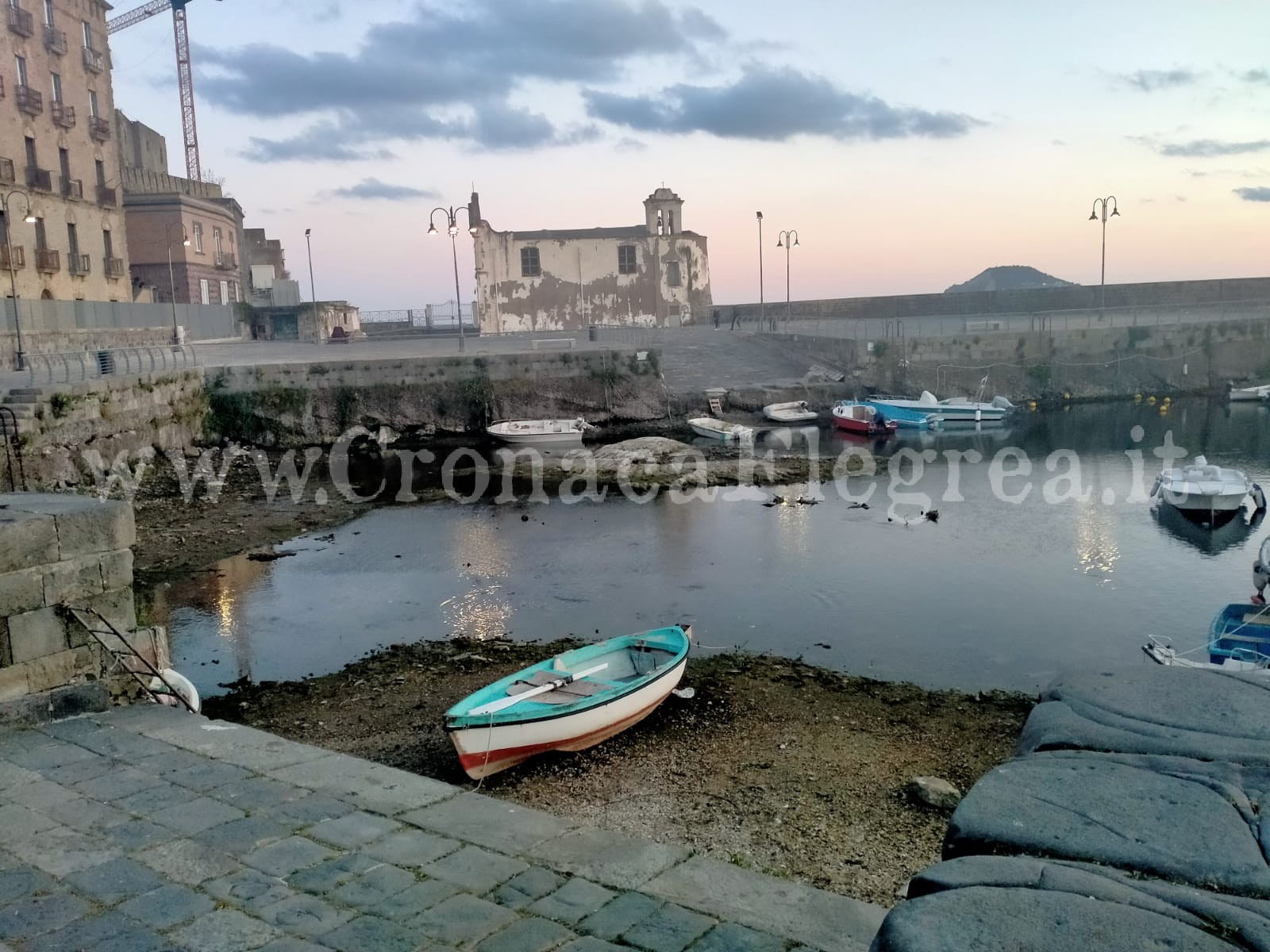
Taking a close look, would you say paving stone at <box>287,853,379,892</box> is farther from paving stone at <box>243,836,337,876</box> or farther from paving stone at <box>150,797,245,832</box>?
paving stone at <box>150,797,245,832</box>

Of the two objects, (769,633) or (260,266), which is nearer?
(769,633)

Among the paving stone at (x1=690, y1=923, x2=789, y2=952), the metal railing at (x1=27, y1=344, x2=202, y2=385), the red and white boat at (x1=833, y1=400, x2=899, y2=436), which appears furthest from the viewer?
the red and white boat at (x1=833, y1=400, x2=899, y2=436)

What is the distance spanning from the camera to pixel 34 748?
21.6ft

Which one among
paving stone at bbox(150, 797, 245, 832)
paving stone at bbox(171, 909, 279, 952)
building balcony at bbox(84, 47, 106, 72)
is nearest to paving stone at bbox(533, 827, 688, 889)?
paving stone at bbox(171, 909, 279, 952)

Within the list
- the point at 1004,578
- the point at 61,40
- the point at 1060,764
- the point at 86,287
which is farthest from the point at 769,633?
the point at 61,40

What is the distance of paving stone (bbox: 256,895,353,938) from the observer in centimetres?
435

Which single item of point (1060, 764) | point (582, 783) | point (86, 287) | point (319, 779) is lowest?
point (582, 783)

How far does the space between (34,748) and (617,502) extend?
20.5m

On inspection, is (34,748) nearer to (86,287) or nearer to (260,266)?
(86,287)

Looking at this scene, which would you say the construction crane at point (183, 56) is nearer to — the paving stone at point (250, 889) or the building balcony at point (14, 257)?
the building balcony at point (14, 257)

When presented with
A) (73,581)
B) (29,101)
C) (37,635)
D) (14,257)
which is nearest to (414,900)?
(37,635)

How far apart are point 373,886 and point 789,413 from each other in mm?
38053

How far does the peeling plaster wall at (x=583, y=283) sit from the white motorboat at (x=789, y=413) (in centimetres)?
1958

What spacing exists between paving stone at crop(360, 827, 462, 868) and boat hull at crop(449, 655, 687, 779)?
4954 mm
